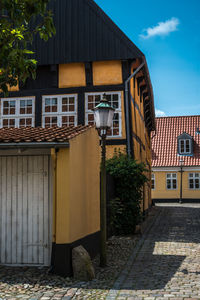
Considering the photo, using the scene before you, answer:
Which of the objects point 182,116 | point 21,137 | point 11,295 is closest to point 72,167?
point 21,137

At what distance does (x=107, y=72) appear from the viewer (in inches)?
561

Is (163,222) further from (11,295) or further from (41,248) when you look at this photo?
(11,295)

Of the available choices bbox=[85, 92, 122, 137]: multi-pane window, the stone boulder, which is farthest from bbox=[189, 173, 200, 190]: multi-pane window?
the stone boulder

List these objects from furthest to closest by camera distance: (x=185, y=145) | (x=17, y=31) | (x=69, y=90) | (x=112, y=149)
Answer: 1. (x=185, y=145)
2. (x=69, y=90)
3. (x=112, y=149)
4. (x=17, y=31)

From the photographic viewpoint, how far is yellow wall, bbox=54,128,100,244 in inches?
275

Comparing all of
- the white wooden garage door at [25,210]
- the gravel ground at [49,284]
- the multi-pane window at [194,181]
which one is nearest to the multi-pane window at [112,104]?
the white wooden garage door at [25,210]

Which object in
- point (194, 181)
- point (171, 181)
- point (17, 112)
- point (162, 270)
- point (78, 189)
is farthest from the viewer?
point (171, 181)

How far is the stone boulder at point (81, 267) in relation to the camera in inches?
261

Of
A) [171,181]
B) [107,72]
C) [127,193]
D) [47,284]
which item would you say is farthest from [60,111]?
[171,181]

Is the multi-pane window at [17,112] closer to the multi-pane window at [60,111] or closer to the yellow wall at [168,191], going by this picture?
the multi-pane window at [60,111]

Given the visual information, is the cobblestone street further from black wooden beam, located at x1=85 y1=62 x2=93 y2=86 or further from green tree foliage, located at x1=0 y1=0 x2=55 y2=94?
black wooden beam, located at x1=85 y1=62 x2=93 y2=86

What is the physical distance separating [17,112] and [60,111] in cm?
163

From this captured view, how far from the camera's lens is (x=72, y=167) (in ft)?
23.9

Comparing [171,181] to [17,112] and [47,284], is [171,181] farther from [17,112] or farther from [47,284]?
[47,284]
